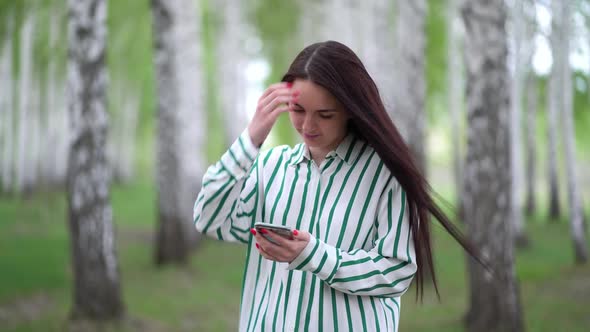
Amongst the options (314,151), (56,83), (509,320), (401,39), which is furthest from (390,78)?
(56,83)

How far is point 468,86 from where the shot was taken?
253 inches

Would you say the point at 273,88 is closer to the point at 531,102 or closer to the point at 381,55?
the point at 381,55

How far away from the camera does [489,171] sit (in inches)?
246

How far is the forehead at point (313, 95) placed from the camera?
214 cm

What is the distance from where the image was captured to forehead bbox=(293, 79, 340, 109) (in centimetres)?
214

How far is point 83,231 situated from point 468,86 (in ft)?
13.3

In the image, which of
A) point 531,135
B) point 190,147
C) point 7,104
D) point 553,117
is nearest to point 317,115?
point 190,147

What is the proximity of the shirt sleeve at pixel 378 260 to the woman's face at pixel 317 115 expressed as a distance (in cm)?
27

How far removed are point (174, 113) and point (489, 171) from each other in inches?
246

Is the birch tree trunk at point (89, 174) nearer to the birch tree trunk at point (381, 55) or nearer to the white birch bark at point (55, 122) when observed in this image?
the birch tree trunk at point (381, 55)

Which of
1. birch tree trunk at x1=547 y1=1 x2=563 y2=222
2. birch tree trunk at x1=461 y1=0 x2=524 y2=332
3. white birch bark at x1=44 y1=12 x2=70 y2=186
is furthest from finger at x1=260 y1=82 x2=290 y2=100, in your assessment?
white birch bark at x1=44 y1=12 x2=70 y2=186

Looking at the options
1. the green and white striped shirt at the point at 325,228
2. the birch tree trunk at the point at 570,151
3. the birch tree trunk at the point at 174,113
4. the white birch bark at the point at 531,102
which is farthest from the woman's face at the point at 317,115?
the white birch bark at the point at 531,102

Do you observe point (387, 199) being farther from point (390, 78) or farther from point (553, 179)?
point (553, 179)

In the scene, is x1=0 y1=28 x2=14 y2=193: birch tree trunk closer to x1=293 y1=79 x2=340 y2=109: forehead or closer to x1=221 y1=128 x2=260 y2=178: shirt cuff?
x1=221 y1=128 x2=260 y2=178: shirt cuff
